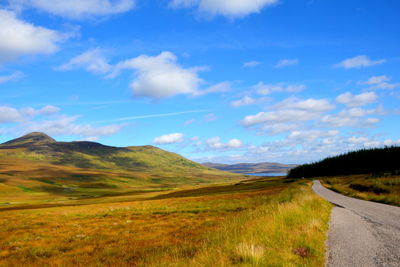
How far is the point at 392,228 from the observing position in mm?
14648

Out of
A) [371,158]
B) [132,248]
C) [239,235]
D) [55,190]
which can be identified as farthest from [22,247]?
[55,190]

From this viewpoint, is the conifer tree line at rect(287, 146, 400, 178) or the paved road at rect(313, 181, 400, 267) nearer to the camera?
the paved road at rect(313, 181, 400, 267)

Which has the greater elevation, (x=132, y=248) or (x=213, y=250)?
(x=213, y=250)

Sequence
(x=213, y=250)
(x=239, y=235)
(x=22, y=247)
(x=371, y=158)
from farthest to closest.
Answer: (x=371, y=158) → (x=22, y=247) → (x=239, y=235) → (x=213, y=250)

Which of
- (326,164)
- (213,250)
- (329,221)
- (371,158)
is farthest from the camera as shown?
(326,164)

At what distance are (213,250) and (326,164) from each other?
13788 cm

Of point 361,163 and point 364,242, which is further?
point 361,163

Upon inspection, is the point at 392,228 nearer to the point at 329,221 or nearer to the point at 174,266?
the point at 329,221

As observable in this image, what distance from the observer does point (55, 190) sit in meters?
169

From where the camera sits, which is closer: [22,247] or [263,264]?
[263,264]

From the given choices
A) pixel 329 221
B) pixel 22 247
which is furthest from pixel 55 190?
pixel 329 221

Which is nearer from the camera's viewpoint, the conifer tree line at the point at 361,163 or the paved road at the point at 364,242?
the paved road at the point at 364,242

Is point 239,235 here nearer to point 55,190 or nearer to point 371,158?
point 371,158

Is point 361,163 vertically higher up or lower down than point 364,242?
higher up
